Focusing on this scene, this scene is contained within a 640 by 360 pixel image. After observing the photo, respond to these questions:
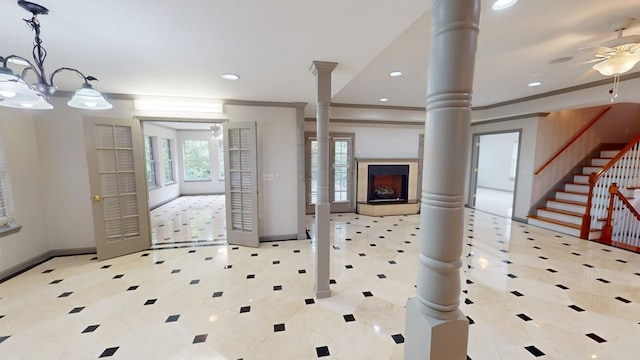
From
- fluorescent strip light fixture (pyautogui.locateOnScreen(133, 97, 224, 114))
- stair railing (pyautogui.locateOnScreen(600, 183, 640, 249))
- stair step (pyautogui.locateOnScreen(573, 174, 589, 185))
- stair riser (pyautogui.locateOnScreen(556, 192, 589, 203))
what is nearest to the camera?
fluorescent strip light fixture (pyautogui.locateOnScreen(133, 97, 224, 114))

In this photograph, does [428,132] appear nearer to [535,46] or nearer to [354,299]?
[354,299]

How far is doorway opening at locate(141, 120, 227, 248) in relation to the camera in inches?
204

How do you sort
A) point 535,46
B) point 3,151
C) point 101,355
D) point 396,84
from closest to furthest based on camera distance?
point 101,355 → point 535,46 → point 3,151 → point 396,84

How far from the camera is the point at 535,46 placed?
2732 millimetres

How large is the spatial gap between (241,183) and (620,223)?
274 inches

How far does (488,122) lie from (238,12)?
7.30 meters

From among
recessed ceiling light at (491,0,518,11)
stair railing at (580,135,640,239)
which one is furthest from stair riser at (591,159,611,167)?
recessed ceiling light at (491,0,518,11)

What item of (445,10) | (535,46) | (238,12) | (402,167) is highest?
(535,46)

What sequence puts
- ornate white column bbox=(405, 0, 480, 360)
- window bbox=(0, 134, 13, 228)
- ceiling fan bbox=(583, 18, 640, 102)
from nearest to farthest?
1. ornate white column bbox=(405, 0, 480, 360)
2. ceiling fan bbox=(583, 18, 640, 102)
3. window bbox=(0, 134, 13, 228)

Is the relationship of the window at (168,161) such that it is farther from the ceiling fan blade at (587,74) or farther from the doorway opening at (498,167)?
the doorway opening at (498,167)

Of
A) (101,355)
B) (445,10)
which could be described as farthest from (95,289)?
(445,10)

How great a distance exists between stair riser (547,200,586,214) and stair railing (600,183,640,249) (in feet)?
2.02

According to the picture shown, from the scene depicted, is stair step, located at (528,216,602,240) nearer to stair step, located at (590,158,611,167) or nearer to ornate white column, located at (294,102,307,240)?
stair step, located at (590,158,611,167)

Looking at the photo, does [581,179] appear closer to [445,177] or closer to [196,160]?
[445,177]
